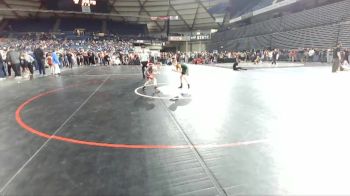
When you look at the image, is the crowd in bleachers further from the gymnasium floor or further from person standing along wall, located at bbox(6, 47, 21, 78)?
the gymnasium floor

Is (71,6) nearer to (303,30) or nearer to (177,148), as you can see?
(303,30)

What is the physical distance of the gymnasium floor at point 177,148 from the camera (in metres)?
2.84

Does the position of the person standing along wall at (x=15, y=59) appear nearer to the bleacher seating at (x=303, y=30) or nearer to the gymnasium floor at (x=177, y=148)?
the gymnasium floor at (x=177, y=148)

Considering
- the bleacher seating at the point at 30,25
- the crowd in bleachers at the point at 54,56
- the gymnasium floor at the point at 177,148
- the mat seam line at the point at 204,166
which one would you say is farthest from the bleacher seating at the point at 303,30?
the bleacher seating at the point at 30,25

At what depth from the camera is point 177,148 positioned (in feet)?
12.8

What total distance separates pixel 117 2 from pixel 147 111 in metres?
46.0

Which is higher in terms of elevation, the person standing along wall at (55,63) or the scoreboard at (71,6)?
the scoreboard at (71,6)

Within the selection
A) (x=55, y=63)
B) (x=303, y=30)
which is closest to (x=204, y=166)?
(x=55, y=63)

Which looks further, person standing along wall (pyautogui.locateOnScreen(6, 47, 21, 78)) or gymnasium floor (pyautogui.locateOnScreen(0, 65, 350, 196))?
person standing along wall (pyautogui.locateOnScreen(6, 47, 21, 78))

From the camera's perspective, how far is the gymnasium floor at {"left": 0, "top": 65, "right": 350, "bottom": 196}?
2844mm

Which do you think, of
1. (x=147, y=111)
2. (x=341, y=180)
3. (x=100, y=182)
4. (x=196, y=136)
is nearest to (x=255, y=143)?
(x=196, y=136)

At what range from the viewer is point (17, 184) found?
2.91m

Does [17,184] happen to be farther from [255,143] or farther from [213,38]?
[213,38]

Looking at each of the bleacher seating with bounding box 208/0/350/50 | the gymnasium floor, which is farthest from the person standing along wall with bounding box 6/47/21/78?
the bleacher seating with bounding box 208/0/350/50
